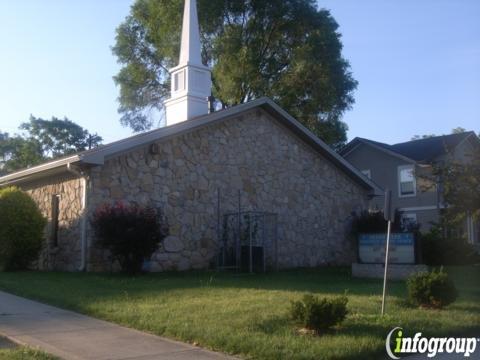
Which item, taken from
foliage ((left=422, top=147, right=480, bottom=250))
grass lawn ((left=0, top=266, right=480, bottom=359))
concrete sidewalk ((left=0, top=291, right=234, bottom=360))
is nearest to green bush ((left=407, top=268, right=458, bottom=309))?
grass lawn ((left=0, top=266, right=480, bottom=359))

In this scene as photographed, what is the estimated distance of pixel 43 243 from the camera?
18.2m

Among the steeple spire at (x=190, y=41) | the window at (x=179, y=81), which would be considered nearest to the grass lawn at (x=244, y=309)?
the window at (x=179, y=81)

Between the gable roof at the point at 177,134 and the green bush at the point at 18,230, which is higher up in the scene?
the gable roof at the point at 177,134

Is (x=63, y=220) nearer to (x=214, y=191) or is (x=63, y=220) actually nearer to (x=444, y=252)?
(x=214, y=191)

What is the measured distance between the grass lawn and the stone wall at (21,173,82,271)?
4.44 ft

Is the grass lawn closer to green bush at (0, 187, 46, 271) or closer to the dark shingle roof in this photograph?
green bush at (0, 187, 46, 271)

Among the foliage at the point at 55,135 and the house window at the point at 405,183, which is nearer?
the house window at the point at 405,183

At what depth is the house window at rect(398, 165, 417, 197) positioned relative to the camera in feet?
110

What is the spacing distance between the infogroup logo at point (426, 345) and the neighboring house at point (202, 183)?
10226 mm

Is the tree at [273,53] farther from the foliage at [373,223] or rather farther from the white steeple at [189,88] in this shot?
the foliage at [373,223]

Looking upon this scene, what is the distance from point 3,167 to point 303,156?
4563cm

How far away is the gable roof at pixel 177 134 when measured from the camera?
15.7 meters

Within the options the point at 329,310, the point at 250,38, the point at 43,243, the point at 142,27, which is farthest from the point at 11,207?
the point at 142,27

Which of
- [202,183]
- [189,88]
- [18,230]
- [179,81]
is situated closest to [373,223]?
[202,183]
